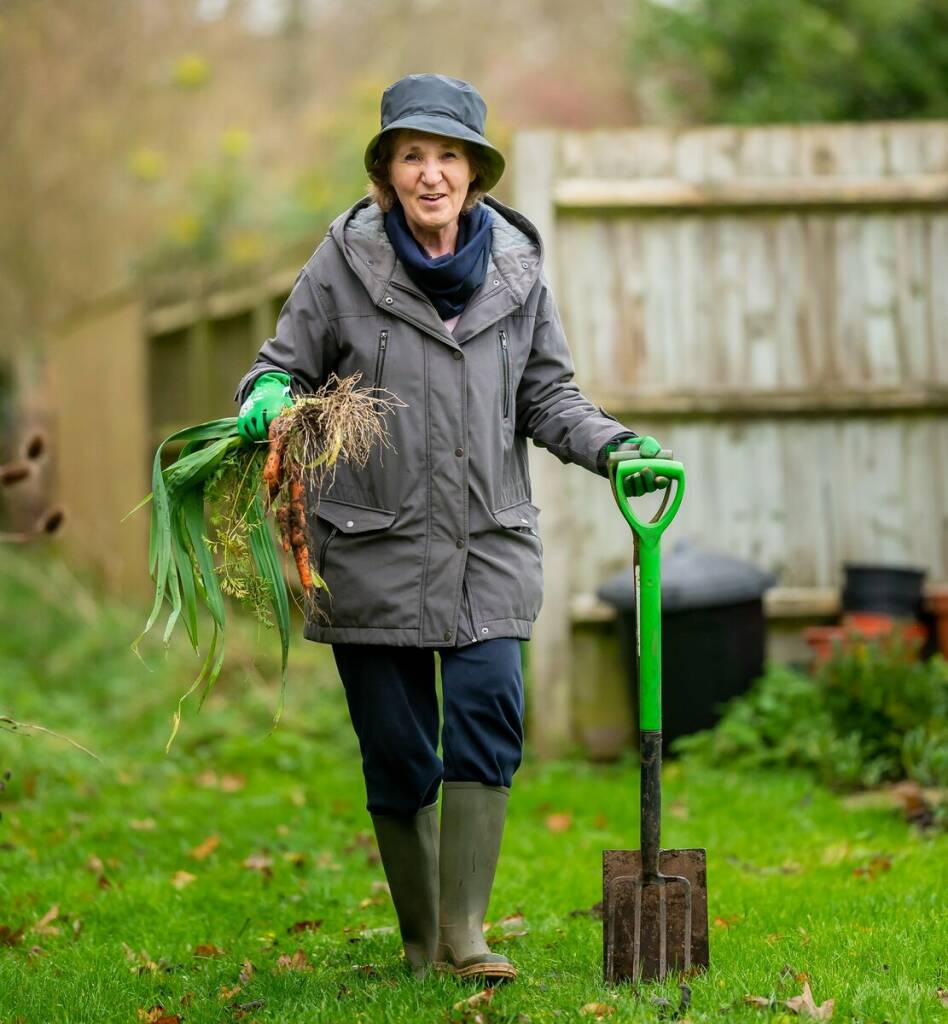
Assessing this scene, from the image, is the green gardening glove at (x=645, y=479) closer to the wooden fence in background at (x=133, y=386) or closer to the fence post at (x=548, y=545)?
the fence post at (x=548, y=545)

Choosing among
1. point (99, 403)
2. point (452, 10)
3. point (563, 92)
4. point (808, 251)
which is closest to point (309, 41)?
point (452, 10)

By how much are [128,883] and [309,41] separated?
16920 mm

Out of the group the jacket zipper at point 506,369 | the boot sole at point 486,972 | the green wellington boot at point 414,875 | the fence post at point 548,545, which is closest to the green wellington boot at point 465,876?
the boot sole at point 486,972

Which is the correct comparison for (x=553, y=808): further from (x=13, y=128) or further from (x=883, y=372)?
(x=13, y=128)

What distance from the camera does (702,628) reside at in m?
6.48

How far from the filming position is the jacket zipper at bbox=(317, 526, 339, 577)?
366cm

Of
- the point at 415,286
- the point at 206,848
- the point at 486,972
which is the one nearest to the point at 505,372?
the point at 415,286

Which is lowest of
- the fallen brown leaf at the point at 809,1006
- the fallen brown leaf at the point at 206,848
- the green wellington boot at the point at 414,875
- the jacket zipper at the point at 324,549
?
the fallen brown leaf at the point at 206,848

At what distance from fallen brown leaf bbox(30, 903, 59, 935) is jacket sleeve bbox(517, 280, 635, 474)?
1913mm

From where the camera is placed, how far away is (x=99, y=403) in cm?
1295

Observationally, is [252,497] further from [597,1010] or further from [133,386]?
[133,386]

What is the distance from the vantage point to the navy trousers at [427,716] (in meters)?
3.61

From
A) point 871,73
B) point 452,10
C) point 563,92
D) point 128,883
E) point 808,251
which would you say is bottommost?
point 128,883

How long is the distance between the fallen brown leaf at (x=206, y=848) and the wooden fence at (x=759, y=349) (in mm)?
1912
